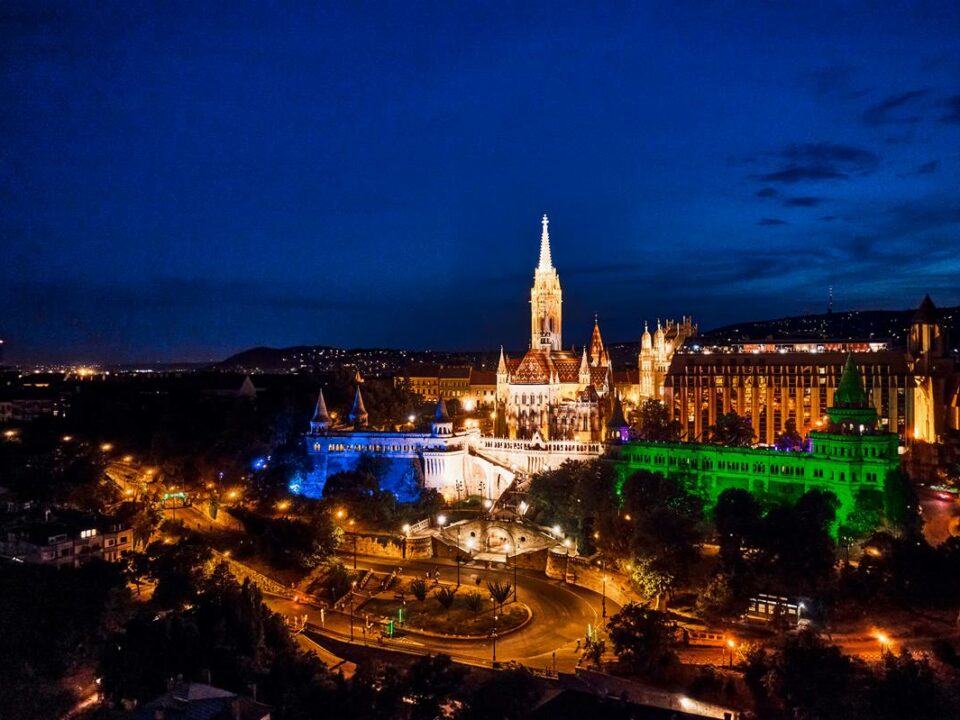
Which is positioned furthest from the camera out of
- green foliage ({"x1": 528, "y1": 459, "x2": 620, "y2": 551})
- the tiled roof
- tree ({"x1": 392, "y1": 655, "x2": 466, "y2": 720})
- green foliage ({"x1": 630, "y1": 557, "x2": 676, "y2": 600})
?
the tiled roof

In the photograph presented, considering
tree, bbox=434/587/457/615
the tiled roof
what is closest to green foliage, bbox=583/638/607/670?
tree, bbox=434/587/457/615

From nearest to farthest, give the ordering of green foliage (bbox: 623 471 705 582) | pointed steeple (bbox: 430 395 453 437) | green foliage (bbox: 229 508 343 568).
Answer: green foliage (bbox: 623 471 705 582)
green foliage (bbox: 229 508 343 568)
pointed steeple (bbox: 430 395 453 437)

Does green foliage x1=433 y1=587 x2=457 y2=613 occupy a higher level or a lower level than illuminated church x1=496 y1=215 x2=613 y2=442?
lower

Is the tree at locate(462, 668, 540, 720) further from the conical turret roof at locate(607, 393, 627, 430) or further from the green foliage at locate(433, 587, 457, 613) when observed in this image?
the conical turret roof at locate(607, 393, 627, 430)

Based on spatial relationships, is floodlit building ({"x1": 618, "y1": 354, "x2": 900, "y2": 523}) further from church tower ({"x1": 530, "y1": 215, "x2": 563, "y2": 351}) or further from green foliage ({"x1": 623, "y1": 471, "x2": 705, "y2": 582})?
church tower ({"x1": 530, "y1": 215, "x2": 563, "y2": 351})

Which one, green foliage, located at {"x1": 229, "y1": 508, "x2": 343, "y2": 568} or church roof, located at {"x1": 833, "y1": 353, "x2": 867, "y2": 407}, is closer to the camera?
church roof, located at {"x1": 833, "y1": 353, "x2": 867, "y2": 407}

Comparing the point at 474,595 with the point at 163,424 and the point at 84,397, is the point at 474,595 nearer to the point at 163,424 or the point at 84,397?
the point at 163,424

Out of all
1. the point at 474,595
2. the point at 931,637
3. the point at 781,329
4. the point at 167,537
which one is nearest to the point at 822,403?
the point at 931,637

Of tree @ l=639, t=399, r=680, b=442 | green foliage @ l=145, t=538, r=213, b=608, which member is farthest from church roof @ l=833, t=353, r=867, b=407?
green foliage @ l=145, t=538, r=213, b=608

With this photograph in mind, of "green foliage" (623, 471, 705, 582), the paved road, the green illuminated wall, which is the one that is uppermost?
the green illuminated wall
